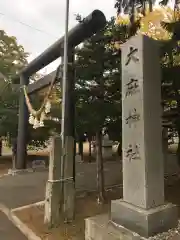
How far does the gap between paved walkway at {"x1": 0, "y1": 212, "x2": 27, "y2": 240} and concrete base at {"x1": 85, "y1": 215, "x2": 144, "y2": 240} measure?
4.72ft

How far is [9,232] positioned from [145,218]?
9.40 ft

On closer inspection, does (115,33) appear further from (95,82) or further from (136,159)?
(136,159)

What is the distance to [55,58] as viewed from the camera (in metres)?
8.23

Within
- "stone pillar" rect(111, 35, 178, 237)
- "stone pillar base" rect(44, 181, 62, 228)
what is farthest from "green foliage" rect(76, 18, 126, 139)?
"stone pillar" rect(111, 35, 178, 237)

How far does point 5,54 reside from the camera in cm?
1686

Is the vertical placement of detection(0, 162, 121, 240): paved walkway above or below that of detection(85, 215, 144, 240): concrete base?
below

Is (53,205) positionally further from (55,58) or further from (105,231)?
(55,58)

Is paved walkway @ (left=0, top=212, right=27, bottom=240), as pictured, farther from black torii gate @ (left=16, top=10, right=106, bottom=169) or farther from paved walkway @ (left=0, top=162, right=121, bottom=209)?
black torii gate @ (left=16, top=10, right=106, bottom=169)

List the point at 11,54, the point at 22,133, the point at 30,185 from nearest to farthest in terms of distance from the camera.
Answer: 1. the point at 30,185
2. the point at 22,133
3. the point at 11,54

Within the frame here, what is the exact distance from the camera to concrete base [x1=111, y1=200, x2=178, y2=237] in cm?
349

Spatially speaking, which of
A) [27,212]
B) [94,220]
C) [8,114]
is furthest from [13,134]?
[94,220]

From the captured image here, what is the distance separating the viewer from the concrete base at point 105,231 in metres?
3.53

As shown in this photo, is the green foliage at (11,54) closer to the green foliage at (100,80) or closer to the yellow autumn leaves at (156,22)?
the yellow autumn leaves at (156,22)

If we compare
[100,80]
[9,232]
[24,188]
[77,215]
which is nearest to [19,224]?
[9,232]
